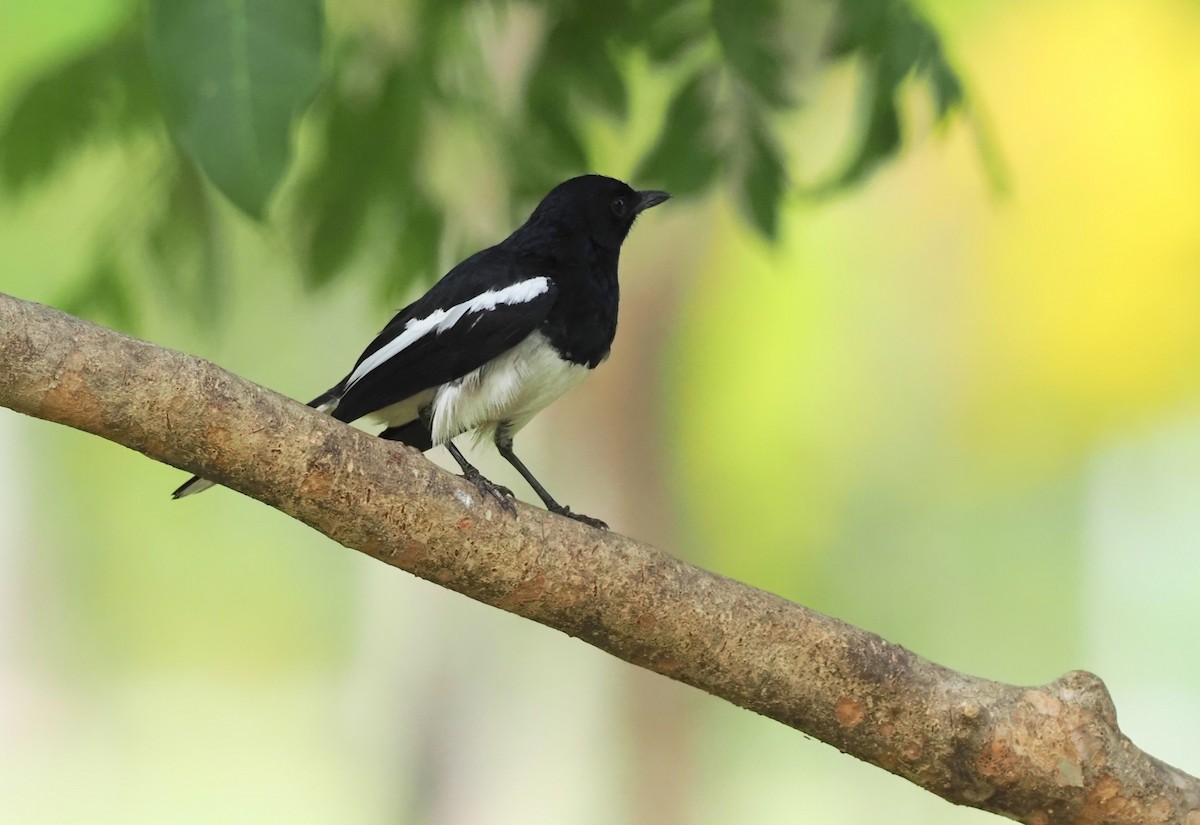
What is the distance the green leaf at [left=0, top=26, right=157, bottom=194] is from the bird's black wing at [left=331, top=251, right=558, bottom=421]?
45 cm

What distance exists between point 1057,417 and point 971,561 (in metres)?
0.38

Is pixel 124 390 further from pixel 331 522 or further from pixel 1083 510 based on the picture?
pixel 1083 510

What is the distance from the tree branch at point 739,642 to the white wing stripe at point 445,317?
1.18ft

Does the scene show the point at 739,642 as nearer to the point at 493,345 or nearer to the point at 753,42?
the point at 493,345

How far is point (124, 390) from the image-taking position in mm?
1107

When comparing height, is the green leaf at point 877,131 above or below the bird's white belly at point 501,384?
above

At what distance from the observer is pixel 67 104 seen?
157 centimetres

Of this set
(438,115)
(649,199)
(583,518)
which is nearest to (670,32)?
(649,199)

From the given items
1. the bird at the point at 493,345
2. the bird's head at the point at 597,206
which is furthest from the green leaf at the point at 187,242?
the bird's head at the point at 597,206

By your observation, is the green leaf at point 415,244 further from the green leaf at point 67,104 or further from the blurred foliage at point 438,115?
the green leaf at point 67,104

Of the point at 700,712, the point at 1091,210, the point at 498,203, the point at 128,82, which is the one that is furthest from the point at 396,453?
the point at 1091,210

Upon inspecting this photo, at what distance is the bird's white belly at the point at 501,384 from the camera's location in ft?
5.28

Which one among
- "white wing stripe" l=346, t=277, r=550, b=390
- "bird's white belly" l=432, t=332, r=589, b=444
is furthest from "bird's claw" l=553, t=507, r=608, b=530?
"white wing stripe" l=346, t=277, r=550, b=390

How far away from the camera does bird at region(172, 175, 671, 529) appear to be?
1.57m
